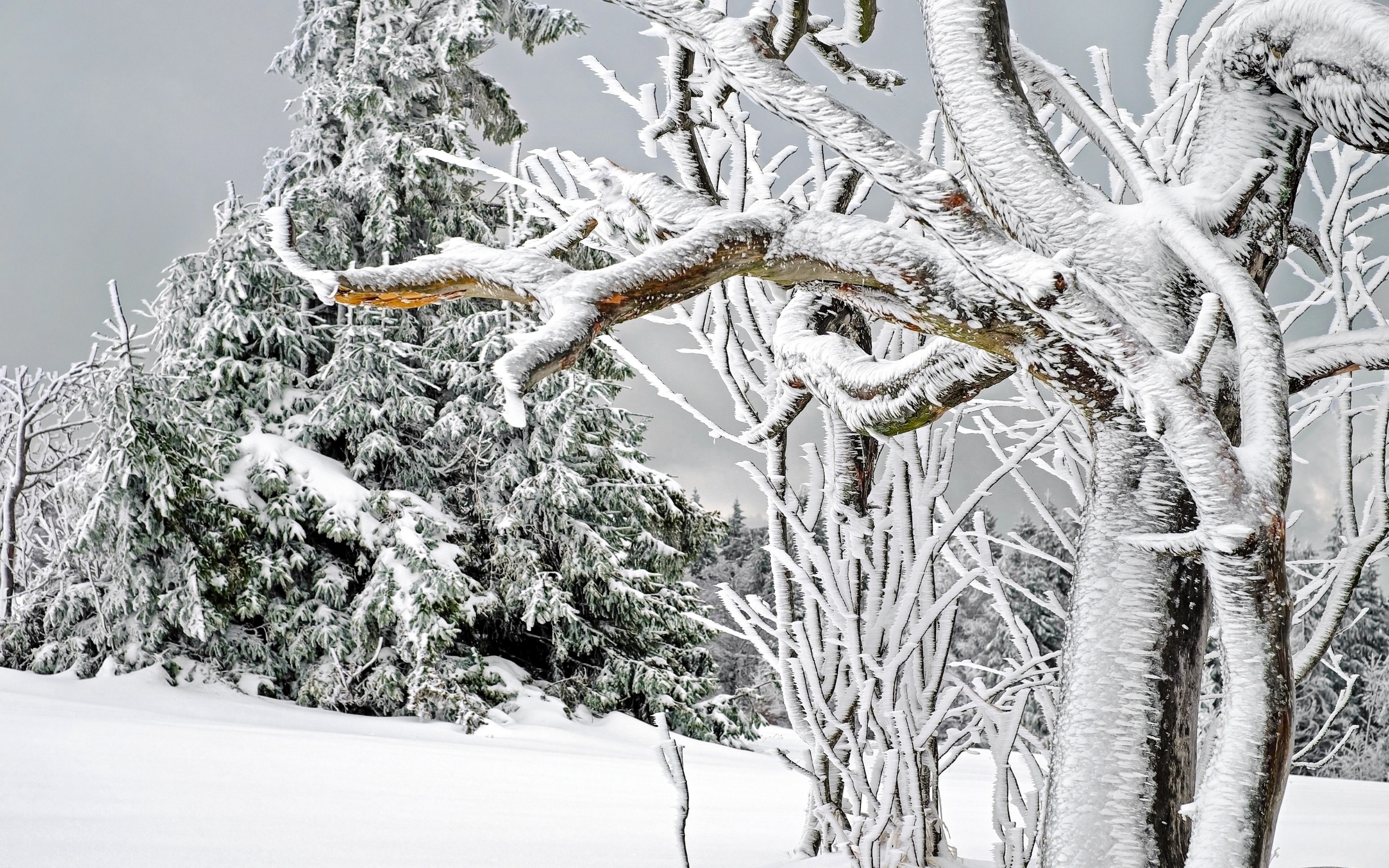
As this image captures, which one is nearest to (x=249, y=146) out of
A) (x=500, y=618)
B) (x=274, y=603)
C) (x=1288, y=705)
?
(x=274, y=603)

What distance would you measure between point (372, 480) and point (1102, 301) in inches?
384

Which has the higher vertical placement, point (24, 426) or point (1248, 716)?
point (24, 426)

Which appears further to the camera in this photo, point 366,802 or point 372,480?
point 372,480

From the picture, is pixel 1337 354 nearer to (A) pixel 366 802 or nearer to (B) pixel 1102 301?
(B) pixel 1102 301

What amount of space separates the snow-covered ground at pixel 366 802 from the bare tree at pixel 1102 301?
1722 mm

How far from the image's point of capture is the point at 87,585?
8156 mm

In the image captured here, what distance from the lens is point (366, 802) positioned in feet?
11.5

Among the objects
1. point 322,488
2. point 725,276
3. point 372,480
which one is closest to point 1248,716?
point 725,276

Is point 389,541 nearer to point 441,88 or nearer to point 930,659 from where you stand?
point 441,88

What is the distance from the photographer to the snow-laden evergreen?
8023mm

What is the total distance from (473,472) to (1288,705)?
386 inches

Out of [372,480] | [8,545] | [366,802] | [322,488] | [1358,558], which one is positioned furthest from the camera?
[372,480]

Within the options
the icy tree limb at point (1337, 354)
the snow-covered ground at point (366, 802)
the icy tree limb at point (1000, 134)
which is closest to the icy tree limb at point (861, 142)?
the icy tree limb at point (1000, 134)

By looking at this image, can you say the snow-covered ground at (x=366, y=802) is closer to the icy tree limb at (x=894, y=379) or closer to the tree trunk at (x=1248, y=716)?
the icy tree limb at (x=894, y=379)
